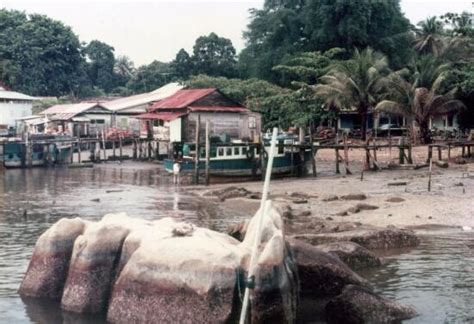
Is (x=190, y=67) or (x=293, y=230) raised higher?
(x=190, y=67)

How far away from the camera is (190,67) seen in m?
79.4

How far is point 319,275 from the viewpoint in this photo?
1388 cm

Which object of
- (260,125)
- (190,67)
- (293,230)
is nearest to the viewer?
(293,230)

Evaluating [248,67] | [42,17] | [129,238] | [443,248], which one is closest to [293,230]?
[443,248]

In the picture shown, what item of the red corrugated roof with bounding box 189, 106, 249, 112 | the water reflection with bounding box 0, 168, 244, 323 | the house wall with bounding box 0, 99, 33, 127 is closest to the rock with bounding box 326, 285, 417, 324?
the water reflection with bounding box 0, 168, 244, 323

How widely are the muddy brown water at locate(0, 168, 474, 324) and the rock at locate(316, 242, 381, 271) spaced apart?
0.27m

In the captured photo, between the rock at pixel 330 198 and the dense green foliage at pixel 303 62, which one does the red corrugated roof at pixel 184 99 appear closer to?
the dense green foliage at pixel 303 62

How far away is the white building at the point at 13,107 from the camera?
7406 cm

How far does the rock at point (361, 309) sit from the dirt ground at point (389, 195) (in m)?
10.1

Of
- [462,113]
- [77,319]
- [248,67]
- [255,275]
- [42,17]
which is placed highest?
[42,17]

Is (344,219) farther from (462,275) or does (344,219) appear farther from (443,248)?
(462,275)

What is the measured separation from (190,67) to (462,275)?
6557 centimetres

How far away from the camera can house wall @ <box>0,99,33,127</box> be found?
7469 cm

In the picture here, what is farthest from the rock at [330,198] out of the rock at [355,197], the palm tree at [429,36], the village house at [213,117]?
the palm tree at [429,36]
